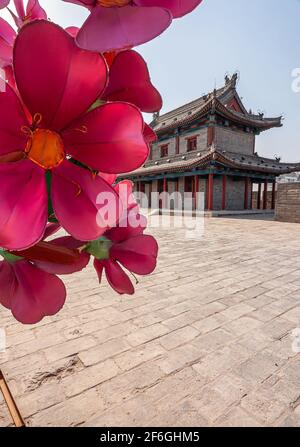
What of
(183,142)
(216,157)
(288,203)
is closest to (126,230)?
(288,203)

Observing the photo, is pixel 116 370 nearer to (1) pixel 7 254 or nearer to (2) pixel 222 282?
(1) pixel 7 254

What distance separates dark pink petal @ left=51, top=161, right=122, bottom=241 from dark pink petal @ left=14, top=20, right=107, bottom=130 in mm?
58

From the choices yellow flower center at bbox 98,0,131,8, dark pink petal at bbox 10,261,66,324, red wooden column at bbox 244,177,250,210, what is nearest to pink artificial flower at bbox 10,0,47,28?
yellow flower center at bbox 98,0,131,8

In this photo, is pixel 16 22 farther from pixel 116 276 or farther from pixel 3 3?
pixel 116 276

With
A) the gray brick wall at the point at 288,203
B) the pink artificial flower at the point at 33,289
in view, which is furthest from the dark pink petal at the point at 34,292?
the gray brick wall at the point at 288,203

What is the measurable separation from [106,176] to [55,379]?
5.42ft

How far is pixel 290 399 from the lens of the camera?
1476 millimetres

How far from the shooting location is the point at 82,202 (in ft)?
0.93

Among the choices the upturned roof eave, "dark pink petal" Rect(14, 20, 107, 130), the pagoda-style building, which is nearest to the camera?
"dark pink petal" Rect(14, 20, 107, 130)

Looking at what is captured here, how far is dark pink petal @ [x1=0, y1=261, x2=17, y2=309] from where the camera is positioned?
0.47 m

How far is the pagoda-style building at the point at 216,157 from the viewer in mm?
15141

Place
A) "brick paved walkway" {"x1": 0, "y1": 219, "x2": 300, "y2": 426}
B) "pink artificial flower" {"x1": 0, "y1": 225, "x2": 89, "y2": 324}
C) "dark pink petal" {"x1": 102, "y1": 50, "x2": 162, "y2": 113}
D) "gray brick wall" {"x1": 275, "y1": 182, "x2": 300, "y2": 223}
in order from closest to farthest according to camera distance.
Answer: "dark pink petal" {"x1": 102, "y1": 50, "x2": 162, "y2": 113}, "pink artificial flower" {"x1": 0, "y1": 225, "x2": 89, "y2": 324}, "brick paved walkway" {"x1": 0, "y1": 219, "x2": 300, "y2": 426}, "gray brick wall" {"x1": 275, "y1": 182, "x2": 300, "y2": 223}

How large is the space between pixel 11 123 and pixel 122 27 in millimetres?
147

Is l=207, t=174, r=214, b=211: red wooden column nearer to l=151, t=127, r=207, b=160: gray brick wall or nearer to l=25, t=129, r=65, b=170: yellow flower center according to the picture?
l=151, t=127, r=207, b=160: gray brick wall
